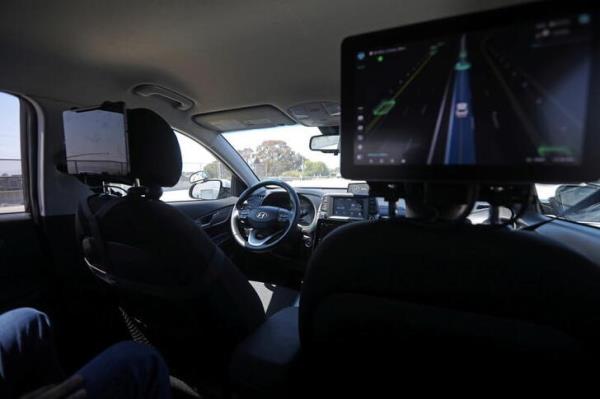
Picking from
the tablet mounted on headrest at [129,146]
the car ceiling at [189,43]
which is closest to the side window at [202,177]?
the car ceiling at [189,43]

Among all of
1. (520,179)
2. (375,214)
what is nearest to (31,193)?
(375,214)

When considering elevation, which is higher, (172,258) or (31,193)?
(31,193)

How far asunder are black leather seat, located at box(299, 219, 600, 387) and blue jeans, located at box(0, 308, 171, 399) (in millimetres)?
658

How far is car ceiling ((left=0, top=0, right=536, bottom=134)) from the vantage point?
159 cm

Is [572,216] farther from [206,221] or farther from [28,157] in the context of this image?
[28,157]

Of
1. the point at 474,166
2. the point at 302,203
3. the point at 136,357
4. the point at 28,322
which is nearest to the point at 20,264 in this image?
the point at 28,322

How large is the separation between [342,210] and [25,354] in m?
1.93

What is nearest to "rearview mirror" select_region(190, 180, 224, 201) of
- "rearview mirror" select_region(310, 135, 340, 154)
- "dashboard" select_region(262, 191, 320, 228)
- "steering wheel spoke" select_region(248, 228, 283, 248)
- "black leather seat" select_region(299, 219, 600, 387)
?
"dashboard" select_region(262, 191, 320, 228)

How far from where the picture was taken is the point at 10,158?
234cm

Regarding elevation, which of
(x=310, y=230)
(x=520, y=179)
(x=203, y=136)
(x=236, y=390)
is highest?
(x=203, y=136)

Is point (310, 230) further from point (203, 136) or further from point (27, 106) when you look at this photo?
point (27, 106)

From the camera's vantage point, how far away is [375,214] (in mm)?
2340

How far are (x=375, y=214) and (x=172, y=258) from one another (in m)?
1.57

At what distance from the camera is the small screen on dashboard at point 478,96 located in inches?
24.9
